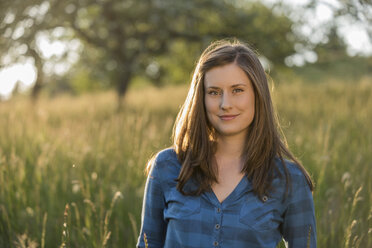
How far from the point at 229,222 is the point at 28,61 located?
6806mm

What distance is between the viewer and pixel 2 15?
4973 mm

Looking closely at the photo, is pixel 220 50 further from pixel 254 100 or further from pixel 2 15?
pixel 2 15

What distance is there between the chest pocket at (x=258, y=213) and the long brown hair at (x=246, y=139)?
4 cm

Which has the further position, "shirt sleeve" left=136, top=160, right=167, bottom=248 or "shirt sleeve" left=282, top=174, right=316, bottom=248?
"shirt sleeve" left=136, top=160, right=167, bottom=248

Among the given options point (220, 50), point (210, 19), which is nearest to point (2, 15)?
point (220, 50)

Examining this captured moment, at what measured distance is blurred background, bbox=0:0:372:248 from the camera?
2.82 m

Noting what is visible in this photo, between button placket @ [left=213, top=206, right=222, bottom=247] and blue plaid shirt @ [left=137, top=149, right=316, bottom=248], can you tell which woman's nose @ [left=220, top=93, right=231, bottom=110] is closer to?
blue plaid shirt @ [left=137, top=149, right=316, bottom=248]

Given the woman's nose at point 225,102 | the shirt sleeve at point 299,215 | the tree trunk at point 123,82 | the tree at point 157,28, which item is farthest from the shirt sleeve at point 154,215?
the tree trunk at point 123,82

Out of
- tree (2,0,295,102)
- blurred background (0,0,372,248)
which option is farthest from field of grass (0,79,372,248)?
tree (2,0,295,102)

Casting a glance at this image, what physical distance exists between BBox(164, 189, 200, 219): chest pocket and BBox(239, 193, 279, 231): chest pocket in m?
0.20

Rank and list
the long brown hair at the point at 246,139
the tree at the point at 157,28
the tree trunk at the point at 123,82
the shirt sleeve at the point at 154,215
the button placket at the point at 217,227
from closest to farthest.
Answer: the button placket at the point at 217,227, the long brown hair at the point at 246,139, the shirt sleeve at the point at 154,215, the tree at the point at 157,28, the tree trunk at the point at 123,82

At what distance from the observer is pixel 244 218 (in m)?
1.65

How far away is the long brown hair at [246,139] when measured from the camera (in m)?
1.75

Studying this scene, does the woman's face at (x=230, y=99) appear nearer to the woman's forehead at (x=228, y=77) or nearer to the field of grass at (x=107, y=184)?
the woman's forehead at (x=228, y=77)
